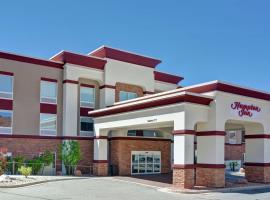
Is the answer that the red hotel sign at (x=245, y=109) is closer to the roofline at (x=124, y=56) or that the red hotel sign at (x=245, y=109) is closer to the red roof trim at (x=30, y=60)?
the roofline at (x=124, y=56)

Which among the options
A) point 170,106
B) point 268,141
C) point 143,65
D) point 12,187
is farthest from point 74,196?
point 143,65

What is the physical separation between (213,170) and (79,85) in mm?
15823

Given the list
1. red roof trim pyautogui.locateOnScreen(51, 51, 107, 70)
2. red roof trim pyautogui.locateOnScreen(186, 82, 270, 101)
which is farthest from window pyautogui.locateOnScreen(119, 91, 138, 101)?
red roof trim pyautogui.locateOnScreen(186, 82, 270, 101)

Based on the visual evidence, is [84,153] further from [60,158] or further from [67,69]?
[67,69]

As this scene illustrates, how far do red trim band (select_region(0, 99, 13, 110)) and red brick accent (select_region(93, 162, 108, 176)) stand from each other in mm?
8721

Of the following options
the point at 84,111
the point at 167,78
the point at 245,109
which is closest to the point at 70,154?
the point at 84,111

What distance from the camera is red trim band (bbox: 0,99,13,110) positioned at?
106 ft

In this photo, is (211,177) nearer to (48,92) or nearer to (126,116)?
(126,116)

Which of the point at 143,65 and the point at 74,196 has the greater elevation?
the point at 143,65

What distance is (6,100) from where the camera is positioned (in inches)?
1286

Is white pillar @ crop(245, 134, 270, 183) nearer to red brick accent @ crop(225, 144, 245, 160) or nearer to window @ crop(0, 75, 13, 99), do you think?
window @ crop(0, 75, 13, 99)

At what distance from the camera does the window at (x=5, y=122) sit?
32281mm

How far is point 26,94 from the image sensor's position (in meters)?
33.6

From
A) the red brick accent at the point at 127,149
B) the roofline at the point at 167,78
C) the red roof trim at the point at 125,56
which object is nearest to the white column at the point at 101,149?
the red brick accent at the point at 127,149
